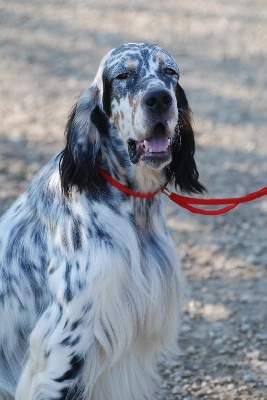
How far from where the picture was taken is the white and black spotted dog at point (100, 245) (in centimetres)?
354

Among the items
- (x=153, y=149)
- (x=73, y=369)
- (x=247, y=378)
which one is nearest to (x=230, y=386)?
(x=247, y=378)

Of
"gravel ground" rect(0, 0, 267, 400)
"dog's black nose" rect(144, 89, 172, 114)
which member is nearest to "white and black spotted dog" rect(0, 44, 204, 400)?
"dog's black nose" rect(144, 89, 172, 114)

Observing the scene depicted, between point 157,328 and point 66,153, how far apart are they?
98cm

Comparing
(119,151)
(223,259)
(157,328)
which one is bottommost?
(223,259)

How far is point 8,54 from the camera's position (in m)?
9.96

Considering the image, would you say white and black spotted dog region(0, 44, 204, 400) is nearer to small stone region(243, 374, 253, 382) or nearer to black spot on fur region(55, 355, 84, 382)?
black spot on fur region(55, 355, 84, 382)

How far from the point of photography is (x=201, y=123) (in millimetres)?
8094

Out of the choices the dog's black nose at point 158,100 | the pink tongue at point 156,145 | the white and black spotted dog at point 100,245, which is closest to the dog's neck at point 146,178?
the white and black spotted dog at point 100,245

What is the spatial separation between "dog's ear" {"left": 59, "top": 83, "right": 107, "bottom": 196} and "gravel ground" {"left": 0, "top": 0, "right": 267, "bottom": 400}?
164 centimetres

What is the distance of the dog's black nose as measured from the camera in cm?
342

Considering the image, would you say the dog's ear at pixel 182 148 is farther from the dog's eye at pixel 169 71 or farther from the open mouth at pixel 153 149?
the open mouth at pixel 153 149

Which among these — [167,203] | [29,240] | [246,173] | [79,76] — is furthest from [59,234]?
[79,76]

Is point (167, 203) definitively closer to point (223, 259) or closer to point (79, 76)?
point (223, 259)

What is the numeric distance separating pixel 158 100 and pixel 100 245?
0.70 meters
